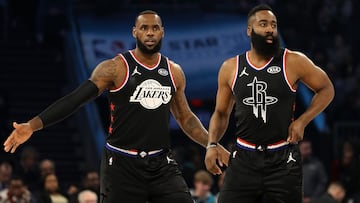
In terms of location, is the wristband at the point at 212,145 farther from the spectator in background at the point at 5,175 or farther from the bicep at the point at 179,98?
the spectator in background at the point at 5,175

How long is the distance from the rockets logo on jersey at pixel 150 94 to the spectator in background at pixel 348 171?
A: 700cm

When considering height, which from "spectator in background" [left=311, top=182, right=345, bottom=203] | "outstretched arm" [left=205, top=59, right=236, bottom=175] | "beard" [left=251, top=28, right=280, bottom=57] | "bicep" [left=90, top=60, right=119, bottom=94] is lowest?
"spectator in background" [left=311, top=182, right=345, bottom=203]

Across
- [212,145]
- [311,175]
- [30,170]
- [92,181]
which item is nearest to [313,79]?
[212,145]

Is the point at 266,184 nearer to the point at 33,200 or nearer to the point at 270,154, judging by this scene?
the point at 270,154

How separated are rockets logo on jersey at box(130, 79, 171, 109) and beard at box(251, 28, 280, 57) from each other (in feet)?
2.74

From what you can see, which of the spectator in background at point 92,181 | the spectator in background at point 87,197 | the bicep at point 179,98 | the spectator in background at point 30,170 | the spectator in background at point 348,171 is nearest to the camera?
the bicep at point 179,98

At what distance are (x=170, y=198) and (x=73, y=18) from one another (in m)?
10.3

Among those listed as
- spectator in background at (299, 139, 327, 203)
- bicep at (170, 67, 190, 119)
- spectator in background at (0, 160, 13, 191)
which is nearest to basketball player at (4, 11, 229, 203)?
bicep at (170, 67, 190, 119)

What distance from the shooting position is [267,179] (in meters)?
7.66

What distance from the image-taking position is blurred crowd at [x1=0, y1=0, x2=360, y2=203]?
12711 mm

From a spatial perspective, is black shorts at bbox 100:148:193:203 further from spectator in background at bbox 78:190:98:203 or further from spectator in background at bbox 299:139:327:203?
spectator in background at bbox 299:139:327:203

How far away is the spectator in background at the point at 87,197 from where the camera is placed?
11.7 meters

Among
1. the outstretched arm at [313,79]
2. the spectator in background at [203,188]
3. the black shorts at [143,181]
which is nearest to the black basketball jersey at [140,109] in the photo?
the black shorts at [143,181]

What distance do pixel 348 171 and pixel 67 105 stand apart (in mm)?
7893
